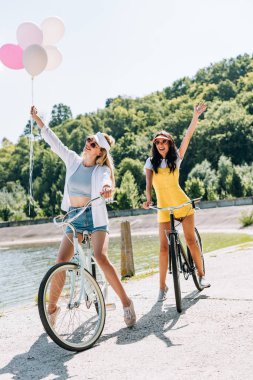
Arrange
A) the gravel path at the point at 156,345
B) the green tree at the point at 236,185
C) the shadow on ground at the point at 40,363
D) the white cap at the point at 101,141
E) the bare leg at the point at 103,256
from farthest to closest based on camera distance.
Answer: the green tree at the point at 236,185
the white cap at the point at 101,141
the bare leg at the point at 103,256
the shadow on ground at the point at 40,363
the gravel path at the point at 156,345

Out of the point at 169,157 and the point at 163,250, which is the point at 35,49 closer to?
the point at 169,157

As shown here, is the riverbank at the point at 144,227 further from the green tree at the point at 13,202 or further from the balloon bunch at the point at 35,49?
the balloon bunch at the point at 35,49

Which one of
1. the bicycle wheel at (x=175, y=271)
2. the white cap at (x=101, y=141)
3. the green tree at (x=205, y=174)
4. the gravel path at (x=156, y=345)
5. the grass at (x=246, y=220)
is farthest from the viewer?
the green tree at (x=205, y=174)

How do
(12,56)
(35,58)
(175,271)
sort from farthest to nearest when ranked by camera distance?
(12,56), (35,58), (175,271)

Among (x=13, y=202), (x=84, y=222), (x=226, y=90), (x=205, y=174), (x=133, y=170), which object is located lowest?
(x=84, y=222)

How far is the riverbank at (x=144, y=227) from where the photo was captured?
96.7 feet

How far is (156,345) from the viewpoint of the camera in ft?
13.1

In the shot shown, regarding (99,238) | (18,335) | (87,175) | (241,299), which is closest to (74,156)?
(87,175)

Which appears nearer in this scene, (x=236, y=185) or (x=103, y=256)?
(x=103, y=256)

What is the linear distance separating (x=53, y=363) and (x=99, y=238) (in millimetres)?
1125

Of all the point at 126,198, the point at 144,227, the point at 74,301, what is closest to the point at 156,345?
the point at 74,301

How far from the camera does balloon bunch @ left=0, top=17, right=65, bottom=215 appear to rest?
5.83 meters

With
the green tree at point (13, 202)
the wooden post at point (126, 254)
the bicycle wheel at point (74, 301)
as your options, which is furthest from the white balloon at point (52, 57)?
the green tree at point (13, 202)

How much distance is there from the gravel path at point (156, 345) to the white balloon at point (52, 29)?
10.4ft
